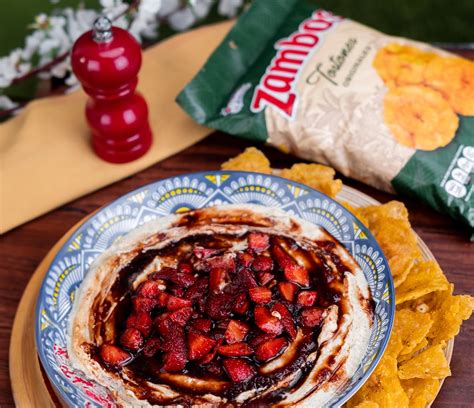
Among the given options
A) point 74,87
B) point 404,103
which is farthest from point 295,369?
point 74,87

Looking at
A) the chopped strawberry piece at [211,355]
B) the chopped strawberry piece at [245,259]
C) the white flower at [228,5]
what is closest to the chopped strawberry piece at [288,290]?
the chopped strawberry piece at [245,259]

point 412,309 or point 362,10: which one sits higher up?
point 412,309

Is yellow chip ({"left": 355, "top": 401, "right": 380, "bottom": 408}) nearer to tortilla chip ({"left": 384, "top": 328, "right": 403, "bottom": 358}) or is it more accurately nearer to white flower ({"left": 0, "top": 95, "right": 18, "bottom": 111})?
tortilla chip ({"left": 384, "top": 328, "right": 403, "bottom": 358})

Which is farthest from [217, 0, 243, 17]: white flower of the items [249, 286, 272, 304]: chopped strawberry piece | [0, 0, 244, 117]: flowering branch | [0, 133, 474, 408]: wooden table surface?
[249, 286, 272, 304]: chopped strawberry piece

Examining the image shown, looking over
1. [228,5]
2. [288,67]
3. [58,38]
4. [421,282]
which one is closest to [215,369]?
[421,282]

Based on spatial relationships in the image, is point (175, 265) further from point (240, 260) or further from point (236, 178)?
point (236, 178)

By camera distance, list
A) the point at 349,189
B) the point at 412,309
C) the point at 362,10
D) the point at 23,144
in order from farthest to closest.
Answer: the point at 362,10 < the point at 23,144 < the point at 349,189 < the point at 412,309

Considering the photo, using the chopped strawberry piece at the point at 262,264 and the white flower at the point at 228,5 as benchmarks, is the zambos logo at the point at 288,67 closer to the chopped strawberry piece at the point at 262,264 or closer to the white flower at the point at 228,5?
the white flower at the point at 228,5
